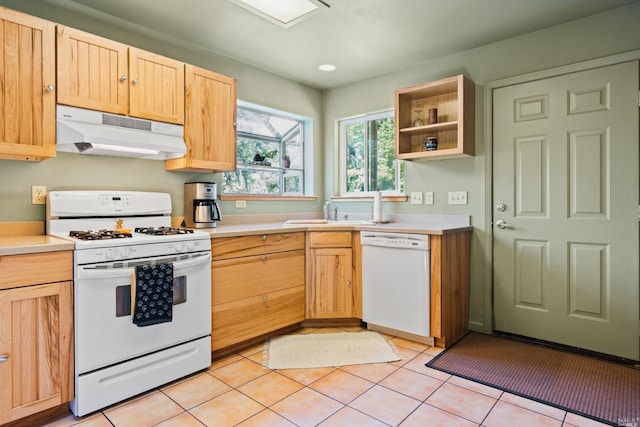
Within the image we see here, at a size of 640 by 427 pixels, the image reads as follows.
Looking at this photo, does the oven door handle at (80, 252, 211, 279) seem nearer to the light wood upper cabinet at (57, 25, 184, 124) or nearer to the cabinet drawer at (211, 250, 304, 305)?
the cabinet drawer at (211, 250, 304, 305)

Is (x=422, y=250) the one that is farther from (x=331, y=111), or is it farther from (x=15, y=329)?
(x=15, y=329)

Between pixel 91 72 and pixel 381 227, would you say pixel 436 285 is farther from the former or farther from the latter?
pixel 91 72

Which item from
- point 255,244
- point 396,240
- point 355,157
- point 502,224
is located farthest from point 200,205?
point 502,224

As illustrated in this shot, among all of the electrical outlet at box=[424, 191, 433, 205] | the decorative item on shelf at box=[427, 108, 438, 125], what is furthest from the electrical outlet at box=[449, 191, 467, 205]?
the decorative item on shelf at box=[427, 108, 438, 125]

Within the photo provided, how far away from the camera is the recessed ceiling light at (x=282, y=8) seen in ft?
7.67

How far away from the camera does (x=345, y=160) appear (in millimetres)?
4160

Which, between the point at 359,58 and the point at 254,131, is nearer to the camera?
the point at 359,58

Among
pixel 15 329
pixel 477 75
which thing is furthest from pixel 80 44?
pixel 477 75

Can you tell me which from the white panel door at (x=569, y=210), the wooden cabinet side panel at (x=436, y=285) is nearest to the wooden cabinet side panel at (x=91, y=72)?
the wooden cabinet side panel at (x=436, y=285)

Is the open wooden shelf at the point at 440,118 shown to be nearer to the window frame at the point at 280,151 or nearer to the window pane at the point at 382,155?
the window pane at the point at 382,155

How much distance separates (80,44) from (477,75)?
9.54 feet

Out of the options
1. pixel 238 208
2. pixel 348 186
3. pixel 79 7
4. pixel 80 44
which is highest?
pixel 79 7

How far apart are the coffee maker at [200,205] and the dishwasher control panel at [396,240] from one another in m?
1.22

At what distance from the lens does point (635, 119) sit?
2.46m
